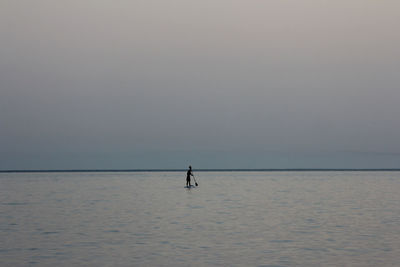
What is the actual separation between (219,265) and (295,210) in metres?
17.1

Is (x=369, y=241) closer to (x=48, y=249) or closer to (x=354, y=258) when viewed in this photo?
(x=354, y=258)

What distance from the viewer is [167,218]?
88.2 feet

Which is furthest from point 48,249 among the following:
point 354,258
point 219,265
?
point 354,258

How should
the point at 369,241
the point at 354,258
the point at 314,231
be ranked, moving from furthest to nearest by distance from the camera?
the point at 314,231, the point at 369,241, the point at 354,258

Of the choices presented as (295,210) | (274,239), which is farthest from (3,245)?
(295,210)

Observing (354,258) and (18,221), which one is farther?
(18,221)

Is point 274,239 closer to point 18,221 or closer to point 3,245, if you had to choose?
point 3,245

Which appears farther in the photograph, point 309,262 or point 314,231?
point 314,231

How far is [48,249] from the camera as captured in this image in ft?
57.8

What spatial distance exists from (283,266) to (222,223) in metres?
10.0

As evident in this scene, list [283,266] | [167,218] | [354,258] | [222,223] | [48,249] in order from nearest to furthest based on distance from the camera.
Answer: [283,266] → [354,258] → [48,249] → [222,223] → [167,218]

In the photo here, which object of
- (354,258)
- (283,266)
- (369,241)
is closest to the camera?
(283,266)

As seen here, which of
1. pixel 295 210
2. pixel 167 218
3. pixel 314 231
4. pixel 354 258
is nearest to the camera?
pixel 354 258

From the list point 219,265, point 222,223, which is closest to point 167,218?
point 222,223
